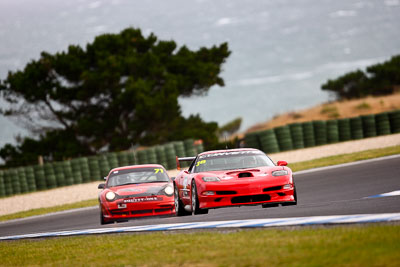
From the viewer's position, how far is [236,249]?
7617mm

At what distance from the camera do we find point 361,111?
198 feet

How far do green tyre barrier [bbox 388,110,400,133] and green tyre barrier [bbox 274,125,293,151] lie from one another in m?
5.13

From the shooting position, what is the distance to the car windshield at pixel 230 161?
40.6 ft

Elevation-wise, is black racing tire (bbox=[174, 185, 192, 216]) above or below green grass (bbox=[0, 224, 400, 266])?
above

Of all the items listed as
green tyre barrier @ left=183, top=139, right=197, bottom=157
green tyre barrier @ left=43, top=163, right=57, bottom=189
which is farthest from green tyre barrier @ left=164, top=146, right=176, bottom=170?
green tyre barrier @ left=43, top=163, right=57, bottom=189

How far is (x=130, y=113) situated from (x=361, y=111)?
23.4m

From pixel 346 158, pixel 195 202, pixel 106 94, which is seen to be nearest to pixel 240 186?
pixel 195 202

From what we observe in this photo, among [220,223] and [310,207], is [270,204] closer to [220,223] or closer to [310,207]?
[310,207]

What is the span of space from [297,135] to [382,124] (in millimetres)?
4306

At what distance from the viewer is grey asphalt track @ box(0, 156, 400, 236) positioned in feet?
36.7

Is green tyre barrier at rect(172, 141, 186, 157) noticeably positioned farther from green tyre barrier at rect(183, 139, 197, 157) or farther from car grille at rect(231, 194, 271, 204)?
car grille at rect(231, 194, 271, 204)

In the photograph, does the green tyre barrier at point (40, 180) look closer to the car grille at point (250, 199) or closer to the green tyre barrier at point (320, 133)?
the green tyre barrier at point (320, 133)

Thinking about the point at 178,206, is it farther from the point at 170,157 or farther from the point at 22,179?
the point at 22,179

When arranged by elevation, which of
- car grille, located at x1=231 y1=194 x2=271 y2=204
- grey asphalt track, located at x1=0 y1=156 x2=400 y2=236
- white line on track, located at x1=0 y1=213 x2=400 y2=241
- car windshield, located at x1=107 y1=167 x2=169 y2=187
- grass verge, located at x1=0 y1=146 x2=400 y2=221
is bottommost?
grey asphalt track, located at x1=0 y1=156 x2=400 y2=236
